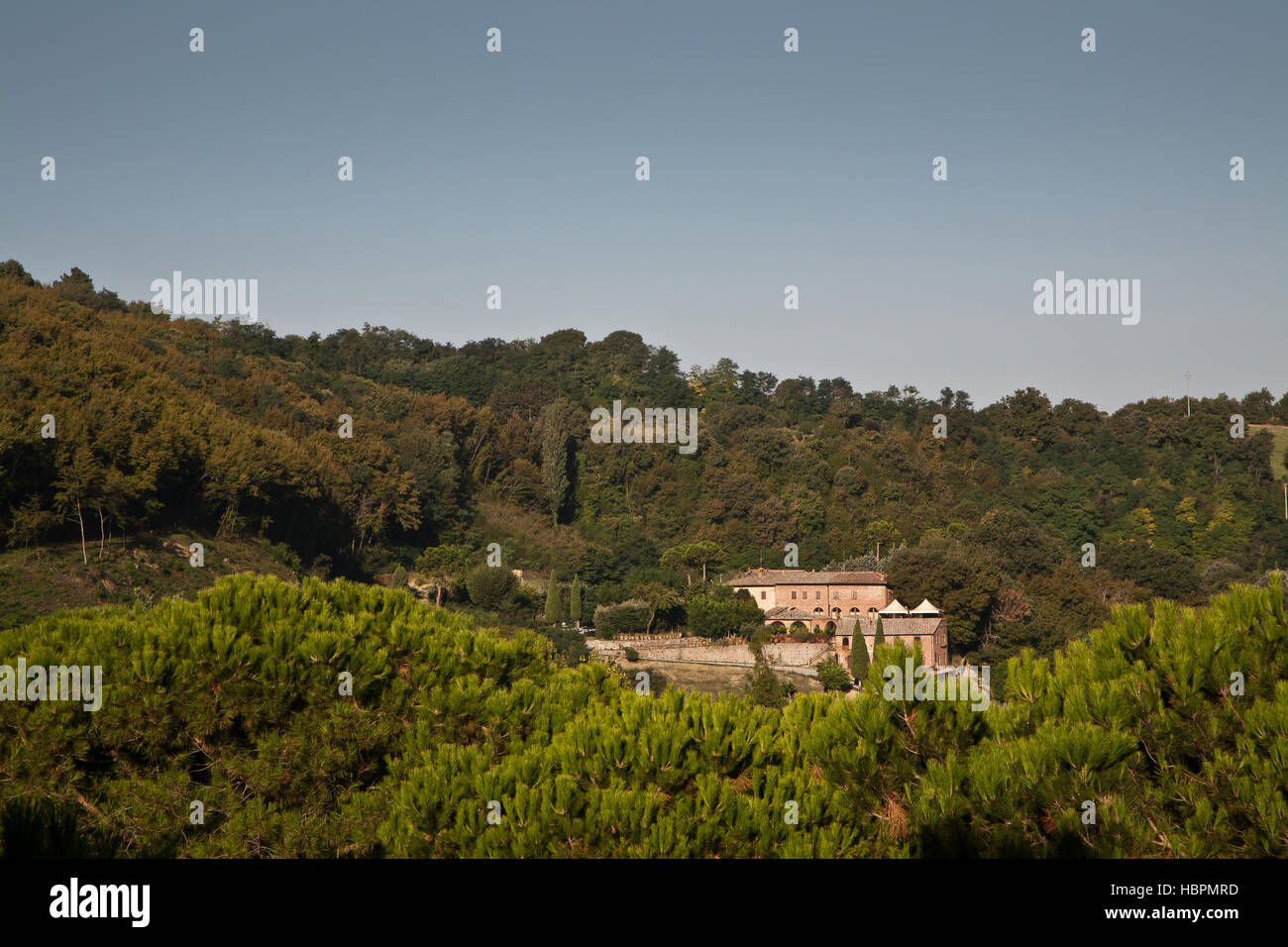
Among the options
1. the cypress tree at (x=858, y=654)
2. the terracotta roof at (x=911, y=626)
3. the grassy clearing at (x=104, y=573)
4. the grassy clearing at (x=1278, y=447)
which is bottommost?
the cypress tree at (x=858, y=654)

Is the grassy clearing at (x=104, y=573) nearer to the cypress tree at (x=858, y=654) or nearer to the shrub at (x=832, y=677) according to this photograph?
the shrub at (x=832, y=677)

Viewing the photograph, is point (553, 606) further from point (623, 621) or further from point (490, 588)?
point (623, 621)

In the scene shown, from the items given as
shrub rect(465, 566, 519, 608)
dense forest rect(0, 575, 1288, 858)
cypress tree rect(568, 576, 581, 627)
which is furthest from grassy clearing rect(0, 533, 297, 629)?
dense forest rect(0, 575, 1288, 858)

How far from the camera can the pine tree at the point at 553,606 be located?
56219mm

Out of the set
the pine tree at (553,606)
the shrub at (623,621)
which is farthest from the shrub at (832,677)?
the pine tree at (553,606)

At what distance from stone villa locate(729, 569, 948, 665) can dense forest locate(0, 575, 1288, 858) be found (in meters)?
42.3

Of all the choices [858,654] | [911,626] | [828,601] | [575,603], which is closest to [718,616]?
[828,601]

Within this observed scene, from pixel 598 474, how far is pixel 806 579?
84.8ft

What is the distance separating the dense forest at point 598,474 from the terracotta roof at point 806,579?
207cm

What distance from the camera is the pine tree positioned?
184 feet

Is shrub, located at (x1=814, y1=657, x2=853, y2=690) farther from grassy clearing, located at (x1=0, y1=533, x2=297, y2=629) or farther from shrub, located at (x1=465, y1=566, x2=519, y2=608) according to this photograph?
grassy clearing, located at (x1=0, y1=533, x2=297, y2=629)
